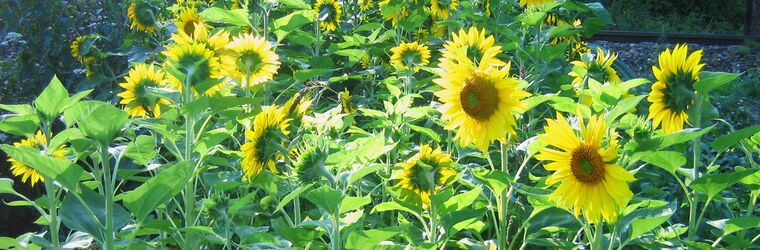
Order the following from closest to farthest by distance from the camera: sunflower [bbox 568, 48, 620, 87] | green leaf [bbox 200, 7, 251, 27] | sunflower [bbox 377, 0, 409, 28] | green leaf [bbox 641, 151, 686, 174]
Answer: green leaf [bbox 641, 151, 686, 174] → sunflower [bbox 568, 48, 620, 87] → green leaf [bbox 200, 7, 251, 27] → sunflower [bbox 377, 0, 409, 28]

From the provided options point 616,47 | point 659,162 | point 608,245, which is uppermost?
point 659,162

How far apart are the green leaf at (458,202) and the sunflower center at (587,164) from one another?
0.19 meters

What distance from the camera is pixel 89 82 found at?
3.66 m

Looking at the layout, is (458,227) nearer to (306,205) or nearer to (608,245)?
(608,245)

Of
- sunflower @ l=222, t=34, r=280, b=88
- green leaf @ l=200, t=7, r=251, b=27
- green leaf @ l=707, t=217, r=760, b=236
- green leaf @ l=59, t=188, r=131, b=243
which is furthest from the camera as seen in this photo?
green leaf @ l=200, t=7, r=251, b=27

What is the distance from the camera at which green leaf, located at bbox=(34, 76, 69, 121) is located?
143 cm

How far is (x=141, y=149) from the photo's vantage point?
59.6 inches

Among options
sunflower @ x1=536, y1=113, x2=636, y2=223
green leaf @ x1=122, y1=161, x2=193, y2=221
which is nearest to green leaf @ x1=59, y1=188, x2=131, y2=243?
green leaf @ x1=122, y1=161, x2=193, y2=221

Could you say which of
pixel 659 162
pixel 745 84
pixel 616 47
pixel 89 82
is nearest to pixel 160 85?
pixel 659 162

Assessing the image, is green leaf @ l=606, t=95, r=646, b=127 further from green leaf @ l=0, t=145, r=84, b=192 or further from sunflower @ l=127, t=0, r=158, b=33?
sunflower @ l=127, t=0, r=158, b=33

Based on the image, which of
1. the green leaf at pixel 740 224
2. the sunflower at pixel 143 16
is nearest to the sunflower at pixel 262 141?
the green leaf at pixel 740 224

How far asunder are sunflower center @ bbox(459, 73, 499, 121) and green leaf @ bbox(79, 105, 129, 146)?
55 cm

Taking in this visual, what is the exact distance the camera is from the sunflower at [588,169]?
1.33 m

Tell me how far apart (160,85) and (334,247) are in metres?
0.60
